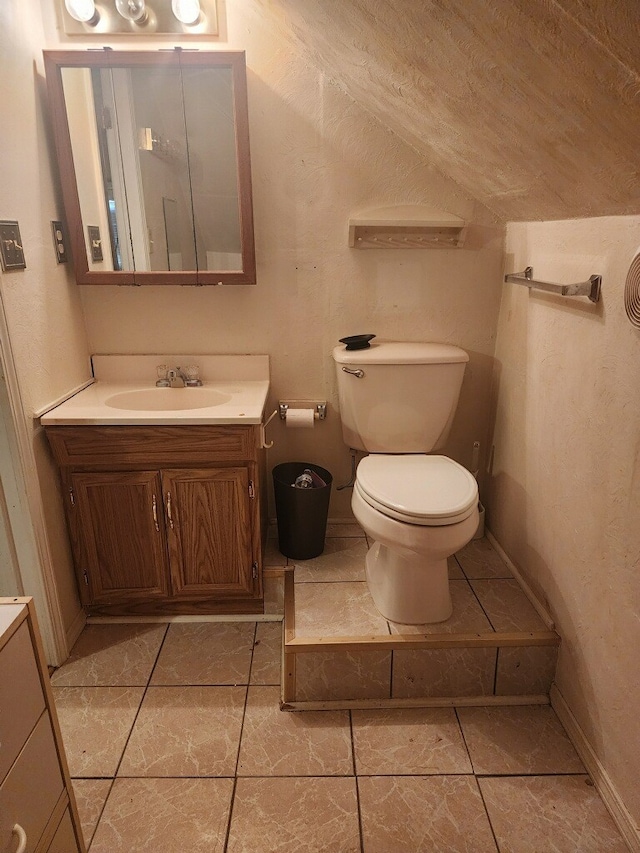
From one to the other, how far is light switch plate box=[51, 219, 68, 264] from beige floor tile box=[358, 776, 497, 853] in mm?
1783

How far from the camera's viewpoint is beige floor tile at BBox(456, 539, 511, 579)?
1924 millimetres

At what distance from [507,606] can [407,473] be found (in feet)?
1.77

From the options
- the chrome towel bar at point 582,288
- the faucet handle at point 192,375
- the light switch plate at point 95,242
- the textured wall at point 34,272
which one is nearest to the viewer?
the chrome towel bar at point 582,288

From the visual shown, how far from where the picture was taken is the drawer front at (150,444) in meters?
1.66

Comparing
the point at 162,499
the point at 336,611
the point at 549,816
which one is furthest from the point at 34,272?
the point at 549,816

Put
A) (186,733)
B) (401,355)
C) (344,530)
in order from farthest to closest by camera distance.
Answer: (344,530) → (401,355) → (186,733)

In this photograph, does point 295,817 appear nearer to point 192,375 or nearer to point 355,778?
point 355,778

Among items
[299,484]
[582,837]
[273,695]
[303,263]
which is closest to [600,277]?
[303,263]

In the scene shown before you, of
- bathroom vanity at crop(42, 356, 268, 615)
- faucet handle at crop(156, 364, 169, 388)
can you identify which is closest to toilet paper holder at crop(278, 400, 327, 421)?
bathroom vanity at crop(42, 356, 268, 615)

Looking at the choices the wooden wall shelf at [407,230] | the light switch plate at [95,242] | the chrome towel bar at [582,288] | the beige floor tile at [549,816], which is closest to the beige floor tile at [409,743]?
the beige floor tile at [549,816]

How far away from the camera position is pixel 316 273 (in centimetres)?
197

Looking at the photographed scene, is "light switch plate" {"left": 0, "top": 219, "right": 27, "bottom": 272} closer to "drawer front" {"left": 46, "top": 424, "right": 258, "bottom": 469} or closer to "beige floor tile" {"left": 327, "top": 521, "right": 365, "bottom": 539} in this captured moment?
"drawer front" {"left": 46, "top": 424, "right": 258, "bottom": 469}

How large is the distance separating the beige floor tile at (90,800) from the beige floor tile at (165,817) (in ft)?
0.05

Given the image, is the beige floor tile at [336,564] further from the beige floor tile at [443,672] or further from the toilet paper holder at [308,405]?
the toilet paper holder at [308,405]
